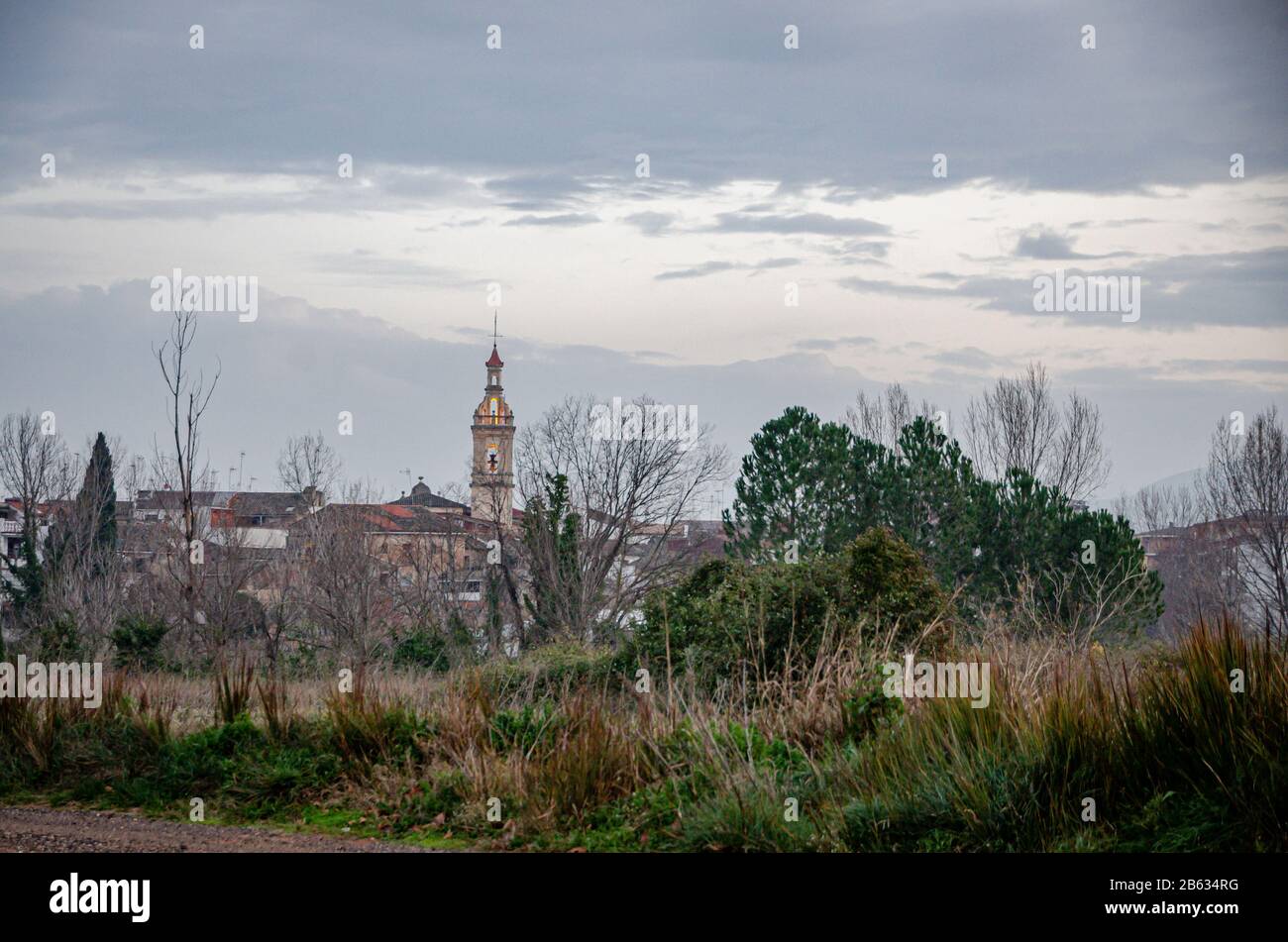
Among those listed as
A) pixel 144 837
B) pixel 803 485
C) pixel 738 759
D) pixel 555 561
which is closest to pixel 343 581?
pixel 555 561

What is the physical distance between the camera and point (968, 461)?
107 feet

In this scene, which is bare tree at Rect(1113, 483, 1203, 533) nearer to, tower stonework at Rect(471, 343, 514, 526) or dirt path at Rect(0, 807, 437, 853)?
tower stonework at Rect(471, 343, 514, 526)

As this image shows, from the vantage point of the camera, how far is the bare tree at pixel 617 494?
3650cm

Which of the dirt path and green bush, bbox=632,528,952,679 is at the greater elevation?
green bush, bbox=632,528,952,679

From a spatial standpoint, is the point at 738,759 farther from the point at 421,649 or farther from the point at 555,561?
the point at 555,561

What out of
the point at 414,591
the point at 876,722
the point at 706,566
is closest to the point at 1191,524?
the point at 414,591

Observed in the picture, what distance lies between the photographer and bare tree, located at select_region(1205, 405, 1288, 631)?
113 feet

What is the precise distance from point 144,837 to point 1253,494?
37520 mm

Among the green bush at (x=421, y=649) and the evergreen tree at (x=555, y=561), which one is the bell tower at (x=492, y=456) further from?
the green bush at (x=421, y=649)

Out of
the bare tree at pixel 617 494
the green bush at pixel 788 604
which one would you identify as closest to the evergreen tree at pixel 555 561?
the bare tree at pixel 617 494

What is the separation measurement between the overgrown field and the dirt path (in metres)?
0.31

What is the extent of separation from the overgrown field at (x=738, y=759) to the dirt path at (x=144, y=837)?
1.03 feet

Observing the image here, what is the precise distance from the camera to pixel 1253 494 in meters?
37.3

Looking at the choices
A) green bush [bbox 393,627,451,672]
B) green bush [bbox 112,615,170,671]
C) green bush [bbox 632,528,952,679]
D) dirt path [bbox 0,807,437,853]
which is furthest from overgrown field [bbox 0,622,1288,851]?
green bush [bbox 393,627,451,672]
